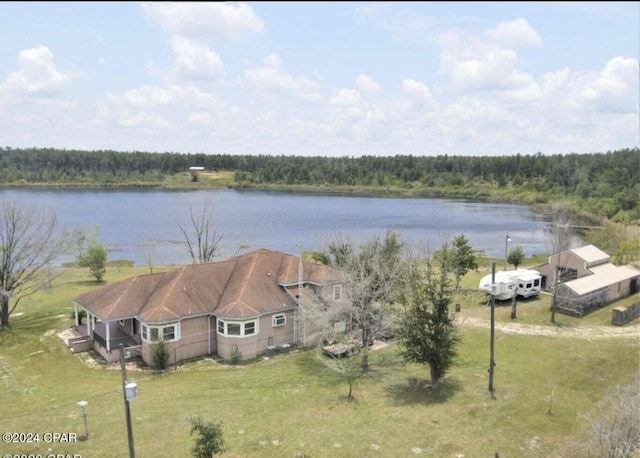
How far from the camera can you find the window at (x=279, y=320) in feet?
86.4

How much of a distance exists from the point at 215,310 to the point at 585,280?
24.0m

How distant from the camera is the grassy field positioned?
15461mm

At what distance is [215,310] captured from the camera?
25.7 m

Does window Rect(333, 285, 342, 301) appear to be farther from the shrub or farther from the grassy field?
the shrub

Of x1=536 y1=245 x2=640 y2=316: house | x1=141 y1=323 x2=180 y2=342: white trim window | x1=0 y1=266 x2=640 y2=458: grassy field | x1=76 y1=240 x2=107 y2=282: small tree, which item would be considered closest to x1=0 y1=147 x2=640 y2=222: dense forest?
x1=536 y1=245 x2=640 y2=316: house

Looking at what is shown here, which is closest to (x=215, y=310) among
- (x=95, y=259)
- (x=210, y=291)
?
(x=210, y=291)

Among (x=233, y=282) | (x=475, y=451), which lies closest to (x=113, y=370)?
(x=233, y=282)

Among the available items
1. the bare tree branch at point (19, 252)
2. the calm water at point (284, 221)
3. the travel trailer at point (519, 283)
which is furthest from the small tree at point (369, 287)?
the bare tree branch at point (19, 252)

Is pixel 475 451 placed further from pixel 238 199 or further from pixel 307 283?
pixel 238 199

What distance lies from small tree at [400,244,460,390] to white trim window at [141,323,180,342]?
11.7 meters

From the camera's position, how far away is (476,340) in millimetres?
26094

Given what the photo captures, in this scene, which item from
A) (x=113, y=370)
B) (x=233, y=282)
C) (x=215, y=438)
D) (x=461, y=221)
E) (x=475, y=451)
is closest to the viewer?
(x=215, y=438)

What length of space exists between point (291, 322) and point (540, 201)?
112 metres

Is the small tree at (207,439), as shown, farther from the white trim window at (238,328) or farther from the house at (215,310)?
the white trim window at (238,328)
